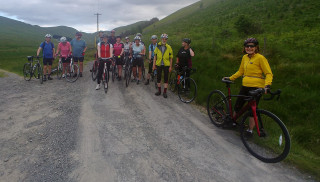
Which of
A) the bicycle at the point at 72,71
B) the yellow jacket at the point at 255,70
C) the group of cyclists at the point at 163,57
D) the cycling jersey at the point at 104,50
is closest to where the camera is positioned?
the yellow jacket at the point at 255,70

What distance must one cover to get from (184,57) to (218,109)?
10.2 ft

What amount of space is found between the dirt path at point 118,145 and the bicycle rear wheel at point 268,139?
180 millimetres

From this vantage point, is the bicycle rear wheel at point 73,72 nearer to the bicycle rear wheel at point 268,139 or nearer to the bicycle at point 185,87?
the bicycle at point 185,87

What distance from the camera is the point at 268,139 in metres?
4.29

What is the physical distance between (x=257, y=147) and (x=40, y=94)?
26.7 feet

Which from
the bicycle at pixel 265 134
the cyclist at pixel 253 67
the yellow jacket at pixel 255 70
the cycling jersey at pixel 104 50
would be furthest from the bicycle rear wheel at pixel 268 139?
the cycling jersey at pixel 104 50

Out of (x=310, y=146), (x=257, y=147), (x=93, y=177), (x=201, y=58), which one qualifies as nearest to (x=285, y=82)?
(x=310, y=146)

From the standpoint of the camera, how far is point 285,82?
712 centimetres

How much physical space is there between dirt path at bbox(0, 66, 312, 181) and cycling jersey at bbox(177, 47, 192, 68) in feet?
5.97

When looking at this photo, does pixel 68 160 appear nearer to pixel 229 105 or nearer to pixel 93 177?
pixel 93 177

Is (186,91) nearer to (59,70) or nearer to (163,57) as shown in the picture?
(163,57)

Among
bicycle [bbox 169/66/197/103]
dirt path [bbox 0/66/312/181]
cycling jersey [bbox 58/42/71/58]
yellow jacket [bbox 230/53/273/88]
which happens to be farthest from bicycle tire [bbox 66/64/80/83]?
yellow jacket [bbox 230/53/273/88]

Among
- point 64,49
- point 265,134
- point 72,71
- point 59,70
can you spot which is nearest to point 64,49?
point 64,49

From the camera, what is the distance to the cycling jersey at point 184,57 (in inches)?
315
